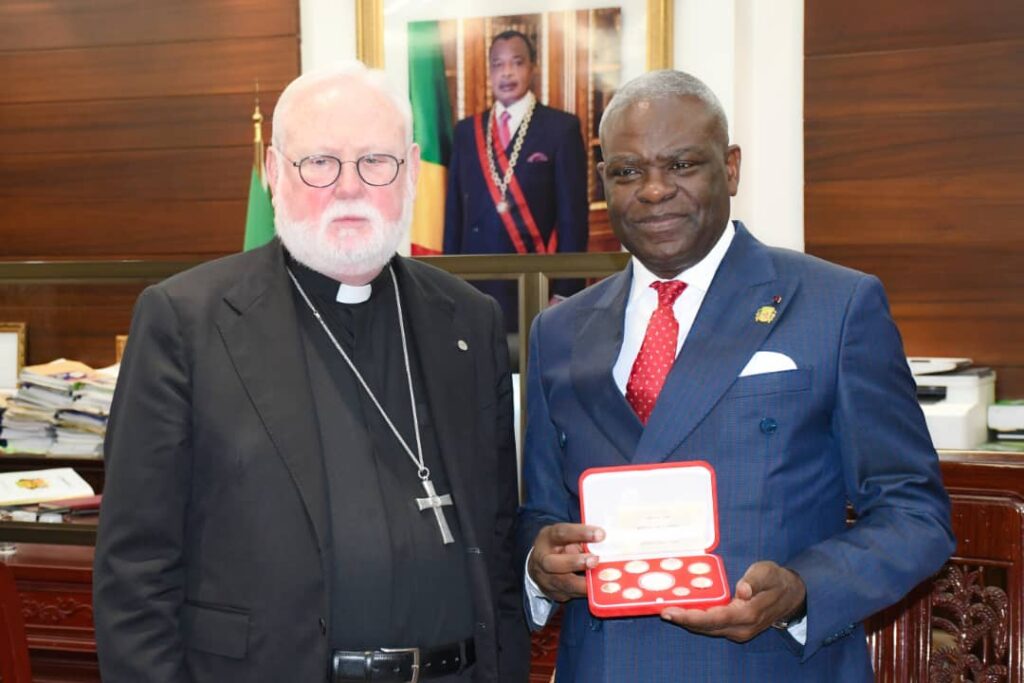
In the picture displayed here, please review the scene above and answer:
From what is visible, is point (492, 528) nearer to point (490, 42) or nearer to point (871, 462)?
point (871, 462)

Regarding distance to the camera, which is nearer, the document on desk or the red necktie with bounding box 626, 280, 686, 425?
the red necktie with bounding box 626, 280, 686, 425

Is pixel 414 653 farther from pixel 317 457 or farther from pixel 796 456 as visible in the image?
pixel 796 456

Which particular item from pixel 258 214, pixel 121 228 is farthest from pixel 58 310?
pixel 121 228

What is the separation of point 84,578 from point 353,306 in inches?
52.9

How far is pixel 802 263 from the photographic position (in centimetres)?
191

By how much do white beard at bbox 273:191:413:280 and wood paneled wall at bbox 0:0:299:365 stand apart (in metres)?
3.55

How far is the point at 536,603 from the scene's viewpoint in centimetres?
207

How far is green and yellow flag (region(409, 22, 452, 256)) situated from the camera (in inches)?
208

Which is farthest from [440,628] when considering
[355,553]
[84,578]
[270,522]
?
[84,578]

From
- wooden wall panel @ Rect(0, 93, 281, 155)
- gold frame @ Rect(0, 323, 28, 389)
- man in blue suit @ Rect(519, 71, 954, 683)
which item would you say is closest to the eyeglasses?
man in blue suit @ Rect(519, 71, 954, 683)

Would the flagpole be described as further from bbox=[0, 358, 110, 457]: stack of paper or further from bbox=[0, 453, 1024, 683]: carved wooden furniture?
bbox=[0, 453, 1024, 683]: carved wooden furniture

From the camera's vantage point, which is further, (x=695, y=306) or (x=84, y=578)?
(x=84, y=578)

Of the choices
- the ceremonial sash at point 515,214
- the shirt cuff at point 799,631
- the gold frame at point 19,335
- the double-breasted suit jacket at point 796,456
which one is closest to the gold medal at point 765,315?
the double-breasted suit jacket at point 796,456

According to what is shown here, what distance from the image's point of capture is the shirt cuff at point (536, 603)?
2053 millimetres
